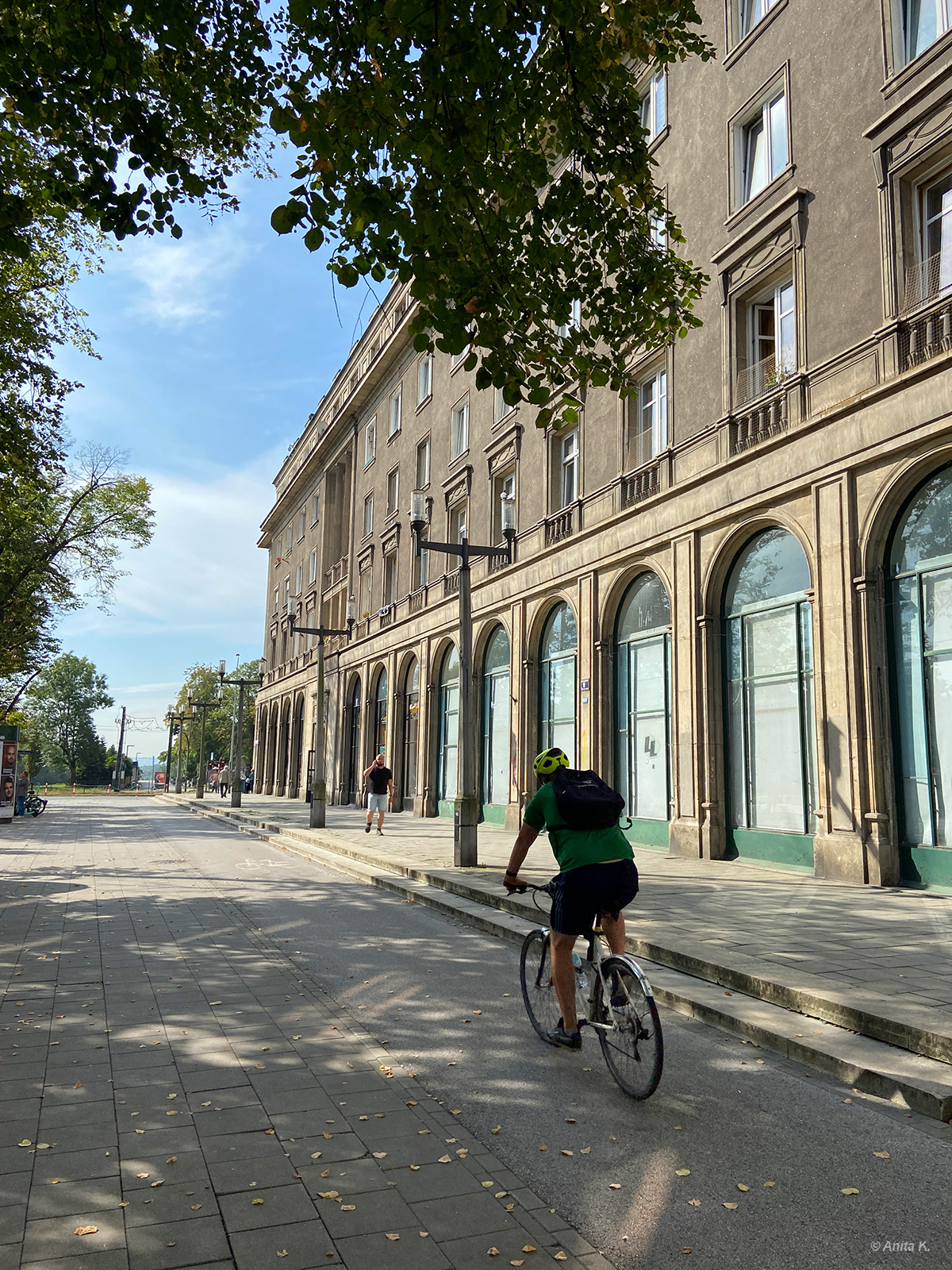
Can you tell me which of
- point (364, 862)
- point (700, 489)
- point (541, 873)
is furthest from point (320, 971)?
point (700, 489)

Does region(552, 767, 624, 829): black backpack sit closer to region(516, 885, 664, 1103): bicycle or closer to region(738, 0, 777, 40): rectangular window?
region(516, 885, 664, 1103): bicycle

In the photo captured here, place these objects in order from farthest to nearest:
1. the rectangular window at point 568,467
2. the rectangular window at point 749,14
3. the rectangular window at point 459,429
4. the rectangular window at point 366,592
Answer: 1. the rectangular window at point 366,592
2. the rectangular window at point 459,429
3. the rectangular window at point 568,467
4. the rectangular window at point 749,14

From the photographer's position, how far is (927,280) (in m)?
11.9

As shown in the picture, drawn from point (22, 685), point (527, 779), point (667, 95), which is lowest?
point (527, 779)

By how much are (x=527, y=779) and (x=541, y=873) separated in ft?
28.4

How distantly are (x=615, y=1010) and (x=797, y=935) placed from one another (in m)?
4.14

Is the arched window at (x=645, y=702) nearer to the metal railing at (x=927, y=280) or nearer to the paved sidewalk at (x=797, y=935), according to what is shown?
the paved sidewalk at (x=797, y=935)

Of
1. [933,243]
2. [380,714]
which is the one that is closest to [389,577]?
[380,714]

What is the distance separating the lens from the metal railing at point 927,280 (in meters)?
11.7

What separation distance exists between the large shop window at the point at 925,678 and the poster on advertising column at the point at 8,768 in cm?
2481

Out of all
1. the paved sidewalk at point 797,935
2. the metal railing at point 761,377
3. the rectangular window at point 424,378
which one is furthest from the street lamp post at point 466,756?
the rectangular window at point 424,378

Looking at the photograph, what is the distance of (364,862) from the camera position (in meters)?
16.5

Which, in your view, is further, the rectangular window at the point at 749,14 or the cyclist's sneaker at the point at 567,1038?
the rectangular window at the point at 749,14

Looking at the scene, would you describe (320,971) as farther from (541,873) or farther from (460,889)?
(541,873)
